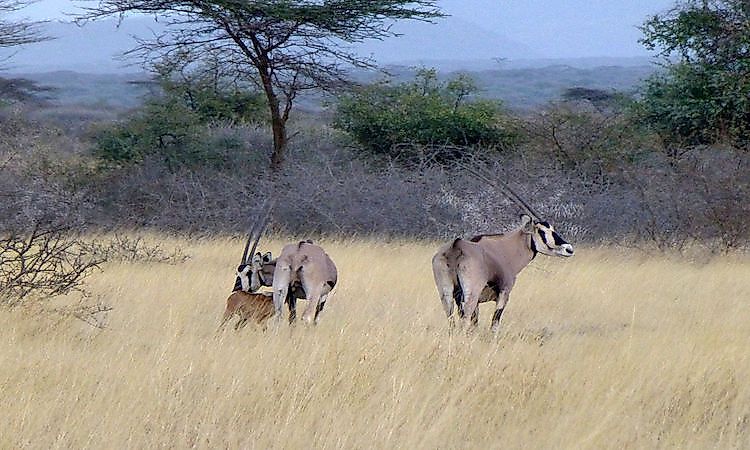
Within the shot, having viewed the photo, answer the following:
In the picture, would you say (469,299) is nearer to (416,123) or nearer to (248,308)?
(248,308)

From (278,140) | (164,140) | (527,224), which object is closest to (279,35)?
(278,140)

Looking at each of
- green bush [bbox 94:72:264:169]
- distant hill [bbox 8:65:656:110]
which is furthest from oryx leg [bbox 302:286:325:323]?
distant hill [bbox 8:65:656:110]

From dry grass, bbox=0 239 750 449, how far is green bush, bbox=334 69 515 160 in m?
9.63

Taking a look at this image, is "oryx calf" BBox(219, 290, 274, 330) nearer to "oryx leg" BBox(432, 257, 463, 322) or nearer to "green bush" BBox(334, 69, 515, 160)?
"oryx leg" BBox(432, 257, 463, 322)

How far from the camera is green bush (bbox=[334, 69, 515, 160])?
17.6 meters

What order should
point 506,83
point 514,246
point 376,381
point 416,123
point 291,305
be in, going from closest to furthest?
point 376,381, point 291,305, point 514,246, point 416,123, point 506,83

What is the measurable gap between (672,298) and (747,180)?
451cm

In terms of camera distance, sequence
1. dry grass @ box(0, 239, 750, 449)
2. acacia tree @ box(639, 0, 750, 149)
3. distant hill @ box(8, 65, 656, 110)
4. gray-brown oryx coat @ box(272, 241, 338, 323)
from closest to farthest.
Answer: dry grass @ box(0, 239, 750, 449) < gray-brown oryx coat @ box(272, 241, 338, 323) < acacia tree @ box(639, 0, 750, 149) < distant hill @ box(8, 65, 656, 110)

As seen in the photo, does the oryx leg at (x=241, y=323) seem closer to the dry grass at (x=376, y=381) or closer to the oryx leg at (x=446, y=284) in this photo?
the dry grass at (x=376, y=381)

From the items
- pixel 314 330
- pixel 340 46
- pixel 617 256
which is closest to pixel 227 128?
pixel 340 46

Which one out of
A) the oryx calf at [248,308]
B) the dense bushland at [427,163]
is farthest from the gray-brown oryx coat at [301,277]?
the dense bushland at [427,163]

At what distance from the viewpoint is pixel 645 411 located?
16.4 ft

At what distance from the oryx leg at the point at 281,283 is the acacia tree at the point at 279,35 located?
9430 millimetres

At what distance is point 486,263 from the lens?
269 inches
